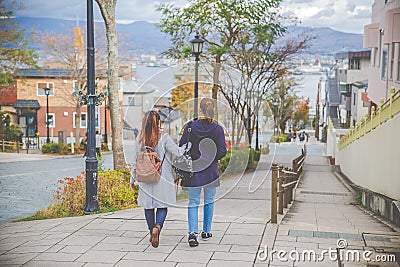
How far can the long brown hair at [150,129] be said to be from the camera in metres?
5.34

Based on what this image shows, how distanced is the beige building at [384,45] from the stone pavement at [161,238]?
247 inches

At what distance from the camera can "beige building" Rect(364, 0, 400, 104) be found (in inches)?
498

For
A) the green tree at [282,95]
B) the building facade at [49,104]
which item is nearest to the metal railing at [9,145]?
the building facade at [49,104]

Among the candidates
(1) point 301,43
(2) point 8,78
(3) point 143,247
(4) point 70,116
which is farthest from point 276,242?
(4) point 70,116

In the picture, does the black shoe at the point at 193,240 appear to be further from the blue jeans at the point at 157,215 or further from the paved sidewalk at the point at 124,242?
the blue jeans at the point at 157,215

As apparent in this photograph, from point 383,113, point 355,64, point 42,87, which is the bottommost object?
point 383,113

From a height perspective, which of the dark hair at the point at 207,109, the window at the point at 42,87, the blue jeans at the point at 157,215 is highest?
the window at the point at 42,87

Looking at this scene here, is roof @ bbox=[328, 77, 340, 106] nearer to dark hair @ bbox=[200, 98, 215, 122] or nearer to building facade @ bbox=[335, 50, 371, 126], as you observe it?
building facade @ bbox=[335, 50, 371, 126]

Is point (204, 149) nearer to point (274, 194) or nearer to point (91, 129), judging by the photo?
point (274, 194)

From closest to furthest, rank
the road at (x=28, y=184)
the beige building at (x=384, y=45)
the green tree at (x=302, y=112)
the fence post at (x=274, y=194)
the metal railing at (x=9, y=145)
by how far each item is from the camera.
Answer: the fence post at (x=274, y=194) < the road at (x=28, y=184) < the beige building at (x=384, y=45) < the metal railing at (x=9, y=145) < the green tree at (x=302, y=112)

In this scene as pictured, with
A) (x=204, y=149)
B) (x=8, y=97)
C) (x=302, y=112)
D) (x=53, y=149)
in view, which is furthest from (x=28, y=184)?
(x=302, y=112)

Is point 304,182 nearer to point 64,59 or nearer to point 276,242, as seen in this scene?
point 276,242

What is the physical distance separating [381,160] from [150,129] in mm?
5748

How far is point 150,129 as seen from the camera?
534 cm
